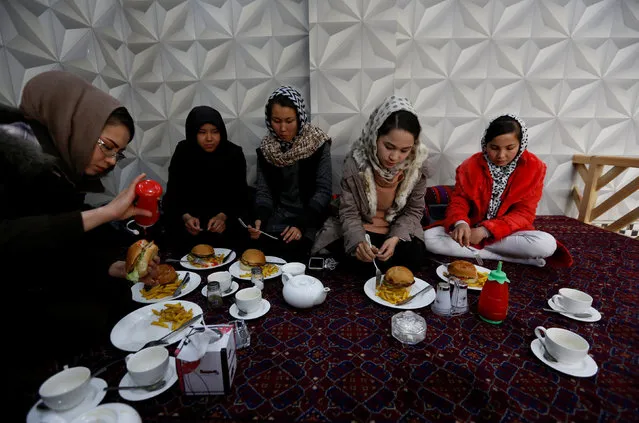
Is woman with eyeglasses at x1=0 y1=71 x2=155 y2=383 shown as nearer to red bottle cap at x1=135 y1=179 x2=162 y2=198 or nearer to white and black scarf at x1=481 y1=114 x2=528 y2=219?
red bottle cap at x1=135 y1=179 x2=162 y2=198

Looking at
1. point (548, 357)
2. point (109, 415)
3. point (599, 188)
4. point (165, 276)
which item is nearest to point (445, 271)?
point (548, 357)

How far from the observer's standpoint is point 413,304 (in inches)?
65.0

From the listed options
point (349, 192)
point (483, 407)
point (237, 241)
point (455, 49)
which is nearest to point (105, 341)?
point (237, 241)

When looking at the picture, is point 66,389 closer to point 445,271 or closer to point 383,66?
point 445,271

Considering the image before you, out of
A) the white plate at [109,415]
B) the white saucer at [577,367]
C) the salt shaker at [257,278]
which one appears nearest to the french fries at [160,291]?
the salt shaker at [257,278]

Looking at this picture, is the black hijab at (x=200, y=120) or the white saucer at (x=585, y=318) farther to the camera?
the black hijab at (x=200, y=120)

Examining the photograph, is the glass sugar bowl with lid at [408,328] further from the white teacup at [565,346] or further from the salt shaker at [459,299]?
the white teacup at [565,346]

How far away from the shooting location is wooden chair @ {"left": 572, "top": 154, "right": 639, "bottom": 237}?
302cm

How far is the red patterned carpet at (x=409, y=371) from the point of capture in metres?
1.09

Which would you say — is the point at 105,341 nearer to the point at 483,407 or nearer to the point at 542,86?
the point at 483,407

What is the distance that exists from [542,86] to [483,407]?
3.41 metres

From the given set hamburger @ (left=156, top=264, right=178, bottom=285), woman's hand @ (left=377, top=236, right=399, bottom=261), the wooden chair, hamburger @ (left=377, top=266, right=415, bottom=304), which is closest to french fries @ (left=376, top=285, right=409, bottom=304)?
hamburger @ (left=377, top=266, right=415, bottom=304)

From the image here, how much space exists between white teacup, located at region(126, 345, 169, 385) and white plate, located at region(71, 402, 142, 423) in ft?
0.38

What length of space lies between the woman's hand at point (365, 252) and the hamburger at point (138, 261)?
3.92 feet
